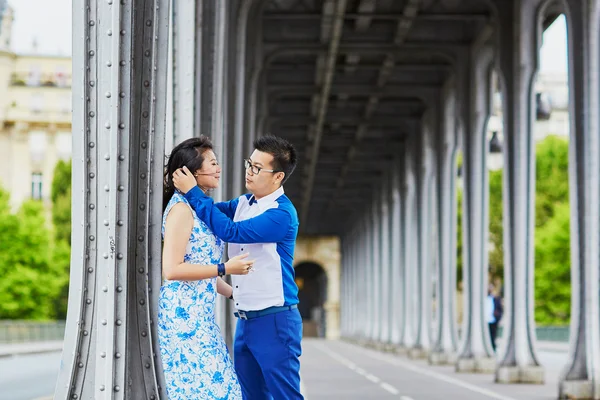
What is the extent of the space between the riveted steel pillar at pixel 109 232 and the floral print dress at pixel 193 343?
2.47 feet

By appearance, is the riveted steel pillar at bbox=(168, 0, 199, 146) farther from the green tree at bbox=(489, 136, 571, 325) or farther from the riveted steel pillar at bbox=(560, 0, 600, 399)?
the green tree at bbox=(489, 136, 571, 325)

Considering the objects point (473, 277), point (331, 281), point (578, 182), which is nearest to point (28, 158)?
point (331, 281)

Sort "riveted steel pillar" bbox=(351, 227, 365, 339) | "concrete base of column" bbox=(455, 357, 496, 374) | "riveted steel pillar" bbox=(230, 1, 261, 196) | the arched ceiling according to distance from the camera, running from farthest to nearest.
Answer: "riveted steel pillar" bbox=(351, 227, 365, 339) < the arched ceiling < "concrete base of column" bbox=(455, 357, 496, 374) < "riveted steel pillar" bbox=(230, 1, 261, 196)

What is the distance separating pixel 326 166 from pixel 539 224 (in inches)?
825

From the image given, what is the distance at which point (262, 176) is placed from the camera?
597cm

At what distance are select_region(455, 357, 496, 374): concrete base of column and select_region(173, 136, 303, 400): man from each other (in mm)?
20076

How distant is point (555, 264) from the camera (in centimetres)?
6812

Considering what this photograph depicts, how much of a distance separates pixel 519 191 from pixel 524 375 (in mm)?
3256

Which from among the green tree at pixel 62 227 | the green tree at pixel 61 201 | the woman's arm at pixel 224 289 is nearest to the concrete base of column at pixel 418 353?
the woman's arm at pixel 224 289

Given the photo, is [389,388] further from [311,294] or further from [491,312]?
[311,294]

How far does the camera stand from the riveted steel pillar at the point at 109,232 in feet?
20.9

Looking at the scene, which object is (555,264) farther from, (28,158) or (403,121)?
(28,158)

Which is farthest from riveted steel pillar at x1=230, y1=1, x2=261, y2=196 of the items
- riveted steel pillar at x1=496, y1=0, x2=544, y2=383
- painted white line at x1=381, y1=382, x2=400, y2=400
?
riveted steel pillar at x1=496, y1=0, x2=544, y2=383

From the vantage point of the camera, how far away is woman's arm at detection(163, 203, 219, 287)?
5.57 metres
